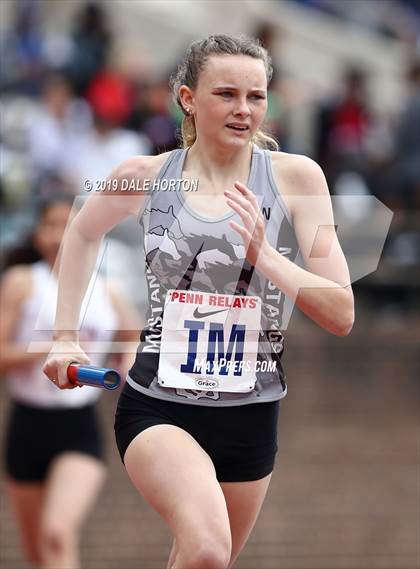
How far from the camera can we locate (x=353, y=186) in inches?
402

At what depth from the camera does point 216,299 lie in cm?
338

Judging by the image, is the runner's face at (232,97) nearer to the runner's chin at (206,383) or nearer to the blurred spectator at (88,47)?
the runner's chin at (206,383)

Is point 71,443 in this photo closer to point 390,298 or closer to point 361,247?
point 361,247

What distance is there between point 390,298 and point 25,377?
5922mm

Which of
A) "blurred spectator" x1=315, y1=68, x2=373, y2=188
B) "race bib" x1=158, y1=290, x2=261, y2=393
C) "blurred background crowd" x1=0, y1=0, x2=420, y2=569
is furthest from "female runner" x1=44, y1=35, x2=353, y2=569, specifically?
"blurred spectator" x1=315, y1=68, x2=373, y2=188

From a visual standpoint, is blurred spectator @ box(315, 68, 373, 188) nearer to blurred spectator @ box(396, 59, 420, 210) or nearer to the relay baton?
blurred spectator @ box(396, 59, 420, 210)

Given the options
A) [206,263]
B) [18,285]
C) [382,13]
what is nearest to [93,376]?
[206,263]

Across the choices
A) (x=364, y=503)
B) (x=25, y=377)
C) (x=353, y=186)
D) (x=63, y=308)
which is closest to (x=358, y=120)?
(x=353, y=186)

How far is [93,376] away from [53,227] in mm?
2623

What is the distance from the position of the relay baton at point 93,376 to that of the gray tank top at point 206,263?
0.18 m

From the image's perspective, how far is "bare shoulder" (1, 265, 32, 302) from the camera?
19.1ft

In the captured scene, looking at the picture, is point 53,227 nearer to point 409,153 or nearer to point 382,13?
point 409,153

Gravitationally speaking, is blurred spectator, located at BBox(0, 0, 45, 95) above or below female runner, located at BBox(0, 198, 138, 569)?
below

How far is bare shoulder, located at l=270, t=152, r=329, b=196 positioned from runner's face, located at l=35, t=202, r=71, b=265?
249cm
